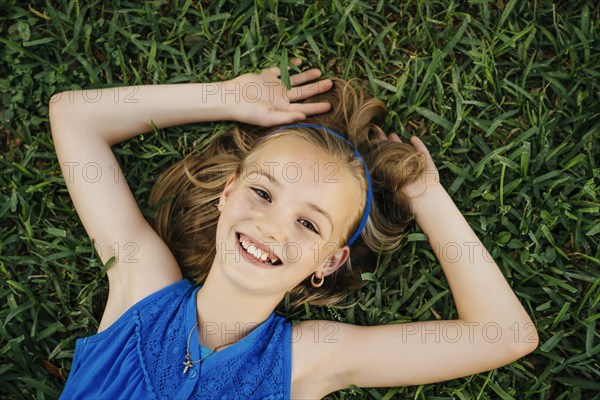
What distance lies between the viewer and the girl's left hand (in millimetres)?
3078

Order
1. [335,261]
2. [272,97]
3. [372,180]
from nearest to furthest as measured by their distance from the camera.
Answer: [335,261]
[372,180]
[272,97]

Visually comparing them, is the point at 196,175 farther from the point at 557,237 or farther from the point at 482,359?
the point at 557,237

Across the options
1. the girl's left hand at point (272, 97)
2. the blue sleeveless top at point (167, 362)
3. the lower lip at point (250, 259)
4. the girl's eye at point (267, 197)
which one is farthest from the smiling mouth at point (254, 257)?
the girl's left hand at point (272, 97)

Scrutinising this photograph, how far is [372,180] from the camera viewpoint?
302 centimetres

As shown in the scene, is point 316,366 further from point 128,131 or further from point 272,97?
point 128,131

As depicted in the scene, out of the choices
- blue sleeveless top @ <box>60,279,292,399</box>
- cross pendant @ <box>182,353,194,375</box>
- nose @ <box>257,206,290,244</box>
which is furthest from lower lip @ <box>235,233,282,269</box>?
cross pendant @ <box>182,353,194,375</box>

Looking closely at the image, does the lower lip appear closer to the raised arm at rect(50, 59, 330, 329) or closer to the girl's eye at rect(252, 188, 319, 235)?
the girl's eye at rect(252, 188, 319, 235)

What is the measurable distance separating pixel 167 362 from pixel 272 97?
1.29m

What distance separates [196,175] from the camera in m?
3.15

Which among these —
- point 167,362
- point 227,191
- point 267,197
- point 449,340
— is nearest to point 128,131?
point 227,191

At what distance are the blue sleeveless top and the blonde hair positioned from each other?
12.2 inches

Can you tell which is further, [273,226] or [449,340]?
[449,340]

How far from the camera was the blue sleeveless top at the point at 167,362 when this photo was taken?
2707mm

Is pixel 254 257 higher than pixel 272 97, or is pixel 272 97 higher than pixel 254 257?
pixel 272 97
